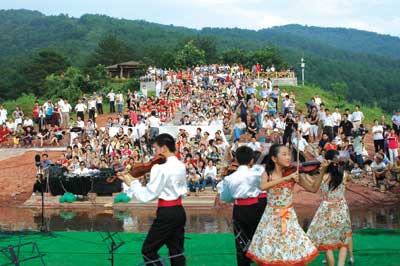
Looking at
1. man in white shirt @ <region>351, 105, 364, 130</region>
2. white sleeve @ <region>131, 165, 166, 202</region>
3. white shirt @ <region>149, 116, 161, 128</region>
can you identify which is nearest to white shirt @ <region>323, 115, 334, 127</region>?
man in white shirt @ <region>351, 105, 364, 130</region>

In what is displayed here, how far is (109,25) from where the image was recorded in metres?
132

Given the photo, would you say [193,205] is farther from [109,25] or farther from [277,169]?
[109,25]

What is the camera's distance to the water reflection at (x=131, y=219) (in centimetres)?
1206

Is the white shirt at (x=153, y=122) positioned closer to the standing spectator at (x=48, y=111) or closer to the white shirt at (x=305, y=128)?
the white shirt at (x=305, y=128)

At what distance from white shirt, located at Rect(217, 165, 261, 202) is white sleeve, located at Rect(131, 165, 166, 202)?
90 centimetres

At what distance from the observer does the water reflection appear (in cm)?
1206

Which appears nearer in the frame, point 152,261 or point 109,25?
point 152,261

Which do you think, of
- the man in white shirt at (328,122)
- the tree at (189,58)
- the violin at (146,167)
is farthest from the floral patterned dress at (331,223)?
the tree at (189,58)

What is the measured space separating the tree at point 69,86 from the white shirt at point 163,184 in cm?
3290

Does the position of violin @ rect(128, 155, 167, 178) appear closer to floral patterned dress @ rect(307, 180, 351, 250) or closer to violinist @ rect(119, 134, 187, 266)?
violinist @ rect(119, 134, 187, 266)

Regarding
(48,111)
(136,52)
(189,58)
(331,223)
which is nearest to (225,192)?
(331,223)

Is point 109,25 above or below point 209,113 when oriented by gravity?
above

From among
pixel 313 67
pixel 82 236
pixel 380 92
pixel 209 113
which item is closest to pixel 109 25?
pixel 313 67

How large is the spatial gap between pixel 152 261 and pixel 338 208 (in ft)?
8.23
